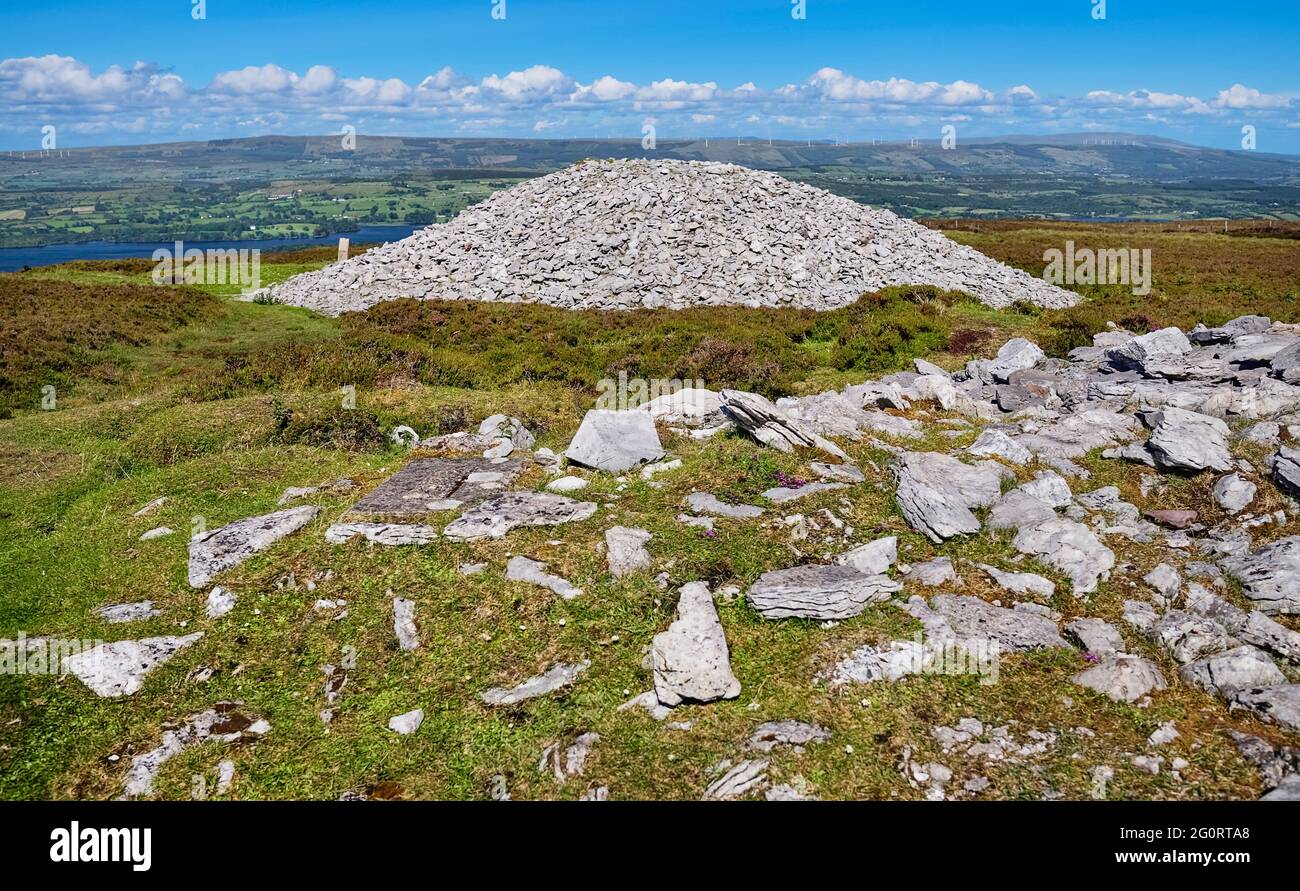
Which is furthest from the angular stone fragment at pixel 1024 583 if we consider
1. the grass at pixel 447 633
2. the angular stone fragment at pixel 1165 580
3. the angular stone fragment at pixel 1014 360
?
the angular stone fragment at pixel 1014 360

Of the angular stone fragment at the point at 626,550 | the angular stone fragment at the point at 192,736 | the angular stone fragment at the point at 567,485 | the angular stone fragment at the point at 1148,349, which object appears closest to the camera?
the angular stone fragment at the point at 192,736

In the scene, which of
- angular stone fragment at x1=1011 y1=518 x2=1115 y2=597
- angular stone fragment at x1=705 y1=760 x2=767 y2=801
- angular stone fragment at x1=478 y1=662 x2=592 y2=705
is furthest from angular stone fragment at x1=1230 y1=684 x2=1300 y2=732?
angular stone fragment at x1=478 y1=662 x2=592 y2=705

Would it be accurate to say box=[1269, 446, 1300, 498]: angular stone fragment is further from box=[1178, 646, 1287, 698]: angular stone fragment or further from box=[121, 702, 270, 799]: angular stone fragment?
box=[121, 702, 270, 799]: angular stone fragment

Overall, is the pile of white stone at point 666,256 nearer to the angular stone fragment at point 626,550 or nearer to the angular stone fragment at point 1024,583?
the angular stone fragment at point 626,550

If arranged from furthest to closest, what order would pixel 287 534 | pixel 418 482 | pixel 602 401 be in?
pixel 602 401, pixel 418 482, pixel 287 534
